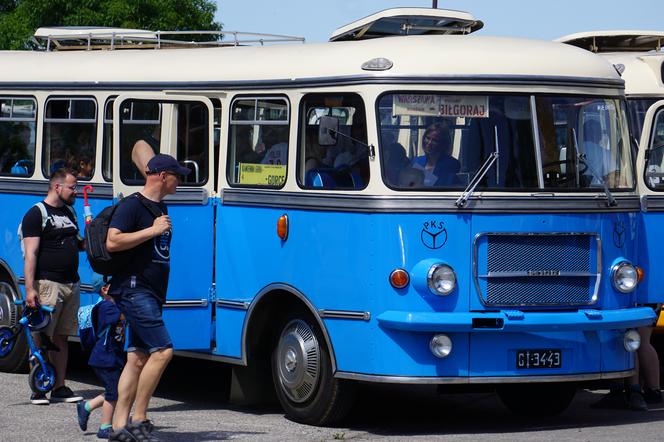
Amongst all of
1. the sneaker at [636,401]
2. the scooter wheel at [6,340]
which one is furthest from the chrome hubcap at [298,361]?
the scooter wheel at [6,340]

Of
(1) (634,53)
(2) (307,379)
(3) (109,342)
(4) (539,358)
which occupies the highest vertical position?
(1) (634,53)

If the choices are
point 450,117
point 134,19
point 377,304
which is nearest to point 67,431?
point 377,304

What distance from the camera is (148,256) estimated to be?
9.48 m

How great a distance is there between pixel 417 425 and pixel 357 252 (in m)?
1.59

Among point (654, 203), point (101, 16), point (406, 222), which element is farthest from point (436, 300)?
point (101, 16)

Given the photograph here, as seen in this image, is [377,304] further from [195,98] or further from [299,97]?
[195,98]

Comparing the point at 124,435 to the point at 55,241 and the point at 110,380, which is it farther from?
the point at 55,241

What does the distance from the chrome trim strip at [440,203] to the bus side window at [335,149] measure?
0.34 ft

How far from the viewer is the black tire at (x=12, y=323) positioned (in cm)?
1343

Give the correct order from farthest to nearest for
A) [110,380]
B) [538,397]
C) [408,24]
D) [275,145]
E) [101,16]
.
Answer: [101,16]
[408,24]
[538,397]
[275,145]
[110,380]

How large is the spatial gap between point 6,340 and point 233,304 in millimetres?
2827

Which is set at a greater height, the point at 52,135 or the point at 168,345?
the point at 52,135

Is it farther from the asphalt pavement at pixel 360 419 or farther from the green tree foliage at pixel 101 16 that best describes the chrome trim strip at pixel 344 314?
the green tree foliage at pixel 101 16

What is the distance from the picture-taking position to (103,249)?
9430mm
